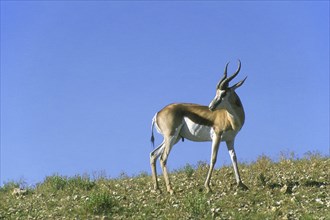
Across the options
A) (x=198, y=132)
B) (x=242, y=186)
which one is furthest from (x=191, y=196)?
(x=198, y=132)

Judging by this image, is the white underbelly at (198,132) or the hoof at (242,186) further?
the white underbelly at (198,132)

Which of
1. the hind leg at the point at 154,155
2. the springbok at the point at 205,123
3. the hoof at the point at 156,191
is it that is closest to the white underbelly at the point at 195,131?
the springbok at the point at 205,123

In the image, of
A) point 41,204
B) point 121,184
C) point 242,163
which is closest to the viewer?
point 41,204

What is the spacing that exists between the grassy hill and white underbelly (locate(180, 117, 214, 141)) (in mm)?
1475

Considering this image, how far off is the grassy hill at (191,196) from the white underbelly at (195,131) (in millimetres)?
1475

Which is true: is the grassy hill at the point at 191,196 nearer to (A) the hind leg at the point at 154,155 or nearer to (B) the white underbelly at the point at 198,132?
(A) the hind leg at the point at 154,155

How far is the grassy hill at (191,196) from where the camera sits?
605 inches

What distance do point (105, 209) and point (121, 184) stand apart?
14.6 feet

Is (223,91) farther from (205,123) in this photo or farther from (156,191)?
(156,191)

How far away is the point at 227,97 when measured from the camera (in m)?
18.3

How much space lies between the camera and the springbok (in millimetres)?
18203

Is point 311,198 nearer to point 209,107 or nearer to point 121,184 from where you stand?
point 209,107

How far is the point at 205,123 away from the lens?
18.7 m

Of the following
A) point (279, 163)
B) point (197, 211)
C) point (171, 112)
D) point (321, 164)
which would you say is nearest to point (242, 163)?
point (279, 163)
